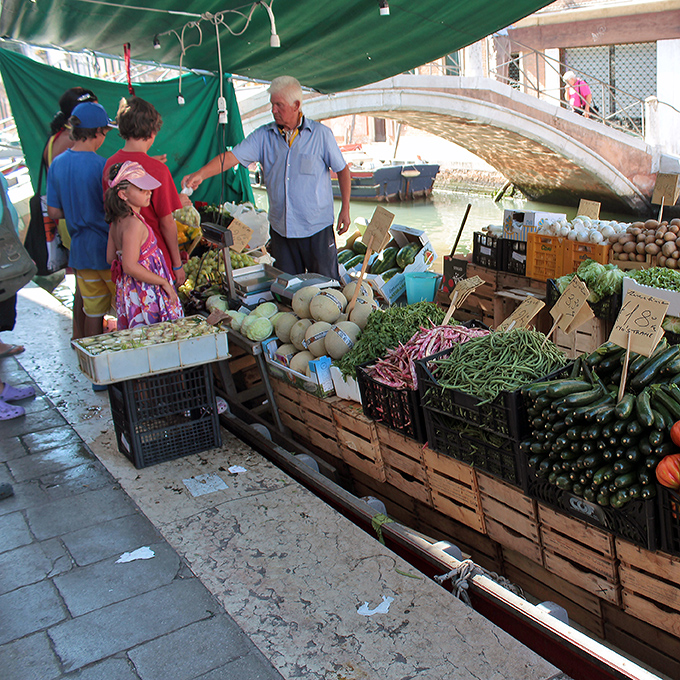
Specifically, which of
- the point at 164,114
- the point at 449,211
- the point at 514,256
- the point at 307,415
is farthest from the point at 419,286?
the point at 449,211

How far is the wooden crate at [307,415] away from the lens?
3885 millimetres

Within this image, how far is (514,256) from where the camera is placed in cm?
611

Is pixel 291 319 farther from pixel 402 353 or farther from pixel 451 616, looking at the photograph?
pixel 451 616

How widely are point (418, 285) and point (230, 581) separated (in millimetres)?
3496

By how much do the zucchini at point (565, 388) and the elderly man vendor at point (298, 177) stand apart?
3.03m

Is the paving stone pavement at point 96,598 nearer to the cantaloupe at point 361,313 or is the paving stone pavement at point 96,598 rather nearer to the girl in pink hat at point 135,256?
the girl in pink hat at point 135,256

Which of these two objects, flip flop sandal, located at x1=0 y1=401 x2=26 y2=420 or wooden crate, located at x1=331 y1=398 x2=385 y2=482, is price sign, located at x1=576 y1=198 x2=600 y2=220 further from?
flip flop sandal, located at x1=0 y1=401 x2=26 y2=420

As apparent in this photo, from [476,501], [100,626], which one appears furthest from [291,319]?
[100,626]

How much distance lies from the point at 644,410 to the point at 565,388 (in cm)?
33

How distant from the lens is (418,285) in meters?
5.73

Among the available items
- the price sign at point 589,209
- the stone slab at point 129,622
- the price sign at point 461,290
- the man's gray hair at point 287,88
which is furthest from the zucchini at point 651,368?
the price sign at point 589,209

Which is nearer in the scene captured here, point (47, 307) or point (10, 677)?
point (10, 677)

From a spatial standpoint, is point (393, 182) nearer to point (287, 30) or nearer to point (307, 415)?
point (287, 30)

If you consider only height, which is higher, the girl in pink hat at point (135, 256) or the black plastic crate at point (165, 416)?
the girl in pink hat at point (135, 256)
